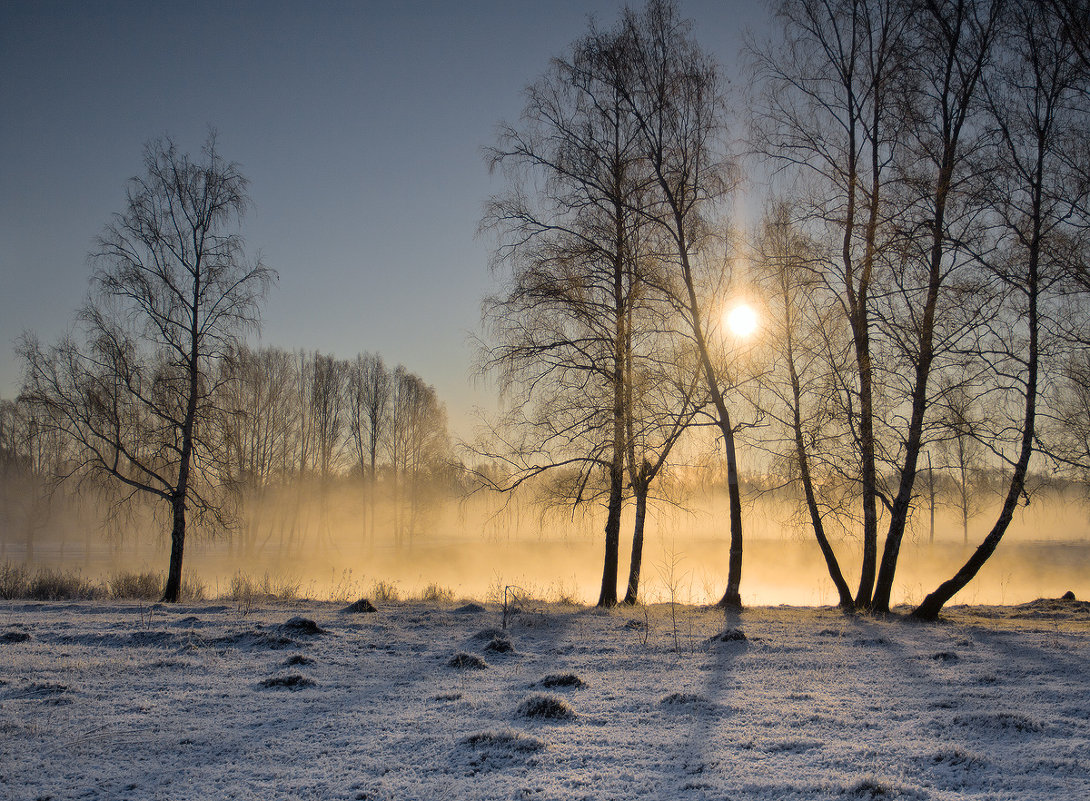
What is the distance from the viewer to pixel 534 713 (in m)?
5.24

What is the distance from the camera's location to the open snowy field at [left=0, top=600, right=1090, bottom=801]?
3865 mm

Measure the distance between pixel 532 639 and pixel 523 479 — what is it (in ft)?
14.6

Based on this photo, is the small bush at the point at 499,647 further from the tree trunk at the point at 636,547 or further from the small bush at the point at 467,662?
the tree trunk at the point at 636,547

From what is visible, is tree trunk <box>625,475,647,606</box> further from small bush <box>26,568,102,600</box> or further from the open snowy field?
small bush <box>26,568,102,600</box>


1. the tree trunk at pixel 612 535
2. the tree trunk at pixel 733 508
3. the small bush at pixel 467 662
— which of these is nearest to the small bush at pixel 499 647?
the small bush at pixel 467 662

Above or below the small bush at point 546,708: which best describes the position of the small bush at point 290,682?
below

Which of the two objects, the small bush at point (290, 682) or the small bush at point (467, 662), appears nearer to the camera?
the small bush at point (290, 682)

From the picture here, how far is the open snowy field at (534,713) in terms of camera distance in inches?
152

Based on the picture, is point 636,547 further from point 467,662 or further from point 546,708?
point 546,708

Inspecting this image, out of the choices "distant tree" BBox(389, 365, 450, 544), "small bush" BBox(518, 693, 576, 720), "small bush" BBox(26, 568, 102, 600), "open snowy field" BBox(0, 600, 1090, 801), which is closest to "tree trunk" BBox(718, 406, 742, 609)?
"open snowy field" BBox(0, 600, 1090, 801)

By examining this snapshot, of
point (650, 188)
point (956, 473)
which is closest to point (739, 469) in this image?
point (956, 473)

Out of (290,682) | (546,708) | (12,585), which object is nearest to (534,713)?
(546,708)

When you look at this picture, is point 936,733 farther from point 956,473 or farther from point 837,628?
point 956,473

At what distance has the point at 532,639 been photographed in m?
9.06
